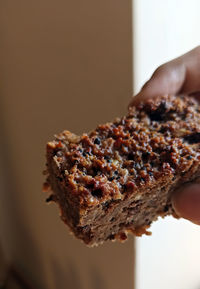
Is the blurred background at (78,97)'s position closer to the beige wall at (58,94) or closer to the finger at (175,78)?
the beige wall at (58,94)

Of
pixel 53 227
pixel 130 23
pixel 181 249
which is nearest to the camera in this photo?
pixel 130 23

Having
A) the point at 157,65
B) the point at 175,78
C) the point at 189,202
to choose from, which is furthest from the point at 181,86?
the point at 189,202

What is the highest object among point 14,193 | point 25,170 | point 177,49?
point 177,49

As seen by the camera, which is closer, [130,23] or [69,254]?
[130,23]

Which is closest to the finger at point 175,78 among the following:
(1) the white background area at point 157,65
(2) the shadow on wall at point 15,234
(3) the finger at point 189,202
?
(1) the white background area at point 157,65

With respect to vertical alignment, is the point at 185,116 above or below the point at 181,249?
above

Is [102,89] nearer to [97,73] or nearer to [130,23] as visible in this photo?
[97,73]

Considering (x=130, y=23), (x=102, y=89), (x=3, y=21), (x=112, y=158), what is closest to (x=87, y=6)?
(x=130, y=23)
